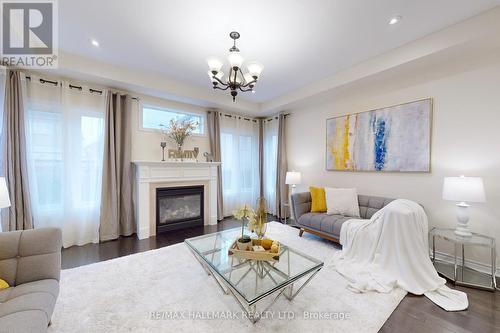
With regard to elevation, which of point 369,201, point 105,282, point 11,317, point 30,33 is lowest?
point 105,282

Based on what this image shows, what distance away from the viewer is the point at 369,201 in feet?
10.8

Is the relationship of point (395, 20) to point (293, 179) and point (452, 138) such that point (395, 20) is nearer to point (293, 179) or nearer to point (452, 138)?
point (452, 138)

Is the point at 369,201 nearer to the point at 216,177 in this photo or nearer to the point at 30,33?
the point at 216,177

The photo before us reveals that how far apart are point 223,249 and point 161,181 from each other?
219 centimetres

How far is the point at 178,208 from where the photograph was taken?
163 inches

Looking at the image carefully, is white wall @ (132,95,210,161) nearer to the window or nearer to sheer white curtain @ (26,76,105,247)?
the window

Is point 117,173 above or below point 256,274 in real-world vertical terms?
above

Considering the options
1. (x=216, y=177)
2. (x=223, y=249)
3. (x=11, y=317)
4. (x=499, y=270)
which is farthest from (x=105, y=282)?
(x=499, y=270)

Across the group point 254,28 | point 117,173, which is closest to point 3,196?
point 117,173

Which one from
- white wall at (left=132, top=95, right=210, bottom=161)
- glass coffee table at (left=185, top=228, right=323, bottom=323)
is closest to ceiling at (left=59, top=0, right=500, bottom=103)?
white wall at (left=132, top=95, right=210, bottom=161)

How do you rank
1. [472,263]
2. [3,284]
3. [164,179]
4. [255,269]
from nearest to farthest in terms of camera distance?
[3,284], [255,269], [472,263], [164,179]

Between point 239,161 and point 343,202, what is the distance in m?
2.68

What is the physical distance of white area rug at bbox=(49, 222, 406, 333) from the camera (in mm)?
1602

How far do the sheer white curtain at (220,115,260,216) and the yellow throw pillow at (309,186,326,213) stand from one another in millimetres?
2064
